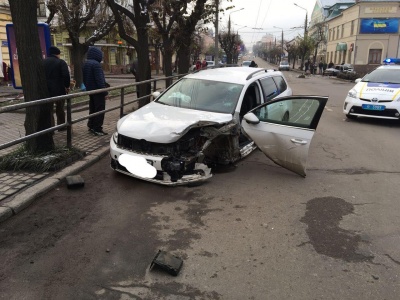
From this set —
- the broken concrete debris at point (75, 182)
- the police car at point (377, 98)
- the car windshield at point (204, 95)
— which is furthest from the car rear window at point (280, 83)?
the broken concrete debris at point (75, 182)

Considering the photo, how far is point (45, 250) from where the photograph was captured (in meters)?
3.62

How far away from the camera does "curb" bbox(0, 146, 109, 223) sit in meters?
4.31

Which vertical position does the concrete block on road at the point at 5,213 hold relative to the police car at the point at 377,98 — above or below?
below

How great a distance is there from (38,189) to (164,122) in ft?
6.30

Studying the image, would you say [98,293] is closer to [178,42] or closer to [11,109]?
[11,109]

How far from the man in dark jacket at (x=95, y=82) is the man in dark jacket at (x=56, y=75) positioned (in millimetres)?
529

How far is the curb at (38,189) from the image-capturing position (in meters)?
4.31

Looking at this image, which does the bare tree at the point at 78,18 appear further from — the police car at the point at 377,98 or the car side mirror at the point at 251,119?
the car side mirror at the point at 251,119

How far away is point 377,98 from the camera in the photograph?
32.7 ft

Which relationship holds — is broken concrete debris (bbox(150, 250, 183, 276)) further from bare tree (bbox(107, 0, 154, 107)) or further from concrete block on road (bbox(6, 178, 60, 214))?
bare tree (bbox(107, 0, 154, 107))

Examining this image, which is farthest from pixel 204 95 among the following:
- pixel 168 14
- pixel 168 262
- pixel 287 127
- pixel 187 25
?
pixel 187 25

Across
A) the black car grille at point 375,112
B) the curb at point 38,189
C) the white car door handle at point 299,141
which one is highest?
the white car door handle at point 299,141

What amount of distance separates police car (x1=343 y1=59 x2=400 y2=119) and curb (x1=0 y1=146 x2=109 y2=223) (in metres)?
7.39

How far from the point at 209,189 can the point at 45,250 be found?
7.77 feet
